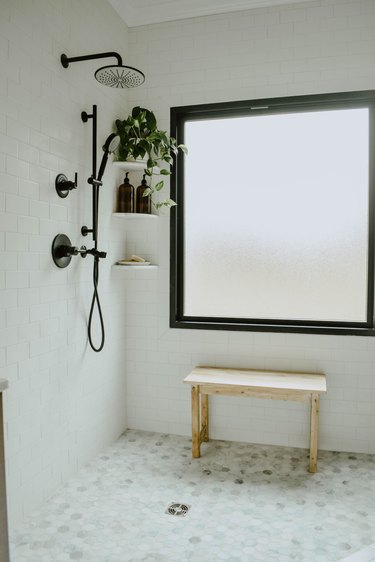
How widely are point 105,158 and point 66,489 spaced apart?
2.01 metres

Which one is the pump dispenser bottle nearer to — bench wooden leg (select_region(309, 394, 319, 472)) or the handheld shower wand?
the handheld shower wand

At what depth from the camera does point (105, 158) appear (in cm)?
282

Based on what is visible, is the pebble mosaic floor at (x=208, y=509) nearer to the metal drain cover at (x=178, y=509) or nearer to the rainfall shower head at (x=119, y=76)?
the metal drain cover at (x=178, y=509)

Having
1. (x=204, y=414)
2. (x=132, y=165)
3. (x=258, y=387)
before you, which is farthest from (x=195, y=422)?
(x=132, y=165)

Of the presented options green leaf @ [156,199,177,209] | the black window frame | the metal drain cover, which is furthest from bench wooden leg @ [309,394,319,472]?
green leaf @ [156,199,177,209]

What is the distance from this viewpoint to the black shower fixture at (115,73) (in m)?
2.38

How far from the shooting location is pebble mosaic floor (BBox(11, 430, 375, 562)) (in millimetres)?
2023

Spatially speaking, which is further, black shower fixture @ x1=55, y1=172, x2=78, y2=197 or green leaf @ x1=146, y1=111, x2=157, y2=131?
green leaf @ x1=146, y1=111, x2=157, y2=131

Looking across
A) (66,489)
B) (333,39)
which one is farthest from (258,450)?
(333,39)

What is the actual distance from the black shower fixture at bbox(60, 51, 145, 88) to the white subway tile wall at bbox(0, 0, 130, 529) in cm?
13

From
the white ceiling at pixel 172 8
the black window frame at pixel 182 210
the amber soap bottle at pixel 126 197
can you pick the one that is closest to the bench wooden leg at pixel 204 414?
the black window frame at pixel 182 210

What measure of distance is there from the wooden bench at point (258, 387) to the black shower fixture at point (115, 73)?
1891mm

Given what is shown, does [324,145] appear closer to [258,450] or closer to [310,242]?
[310,242]

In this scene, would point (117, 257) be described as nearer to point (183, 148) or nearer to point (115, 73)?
point (183, 148)
